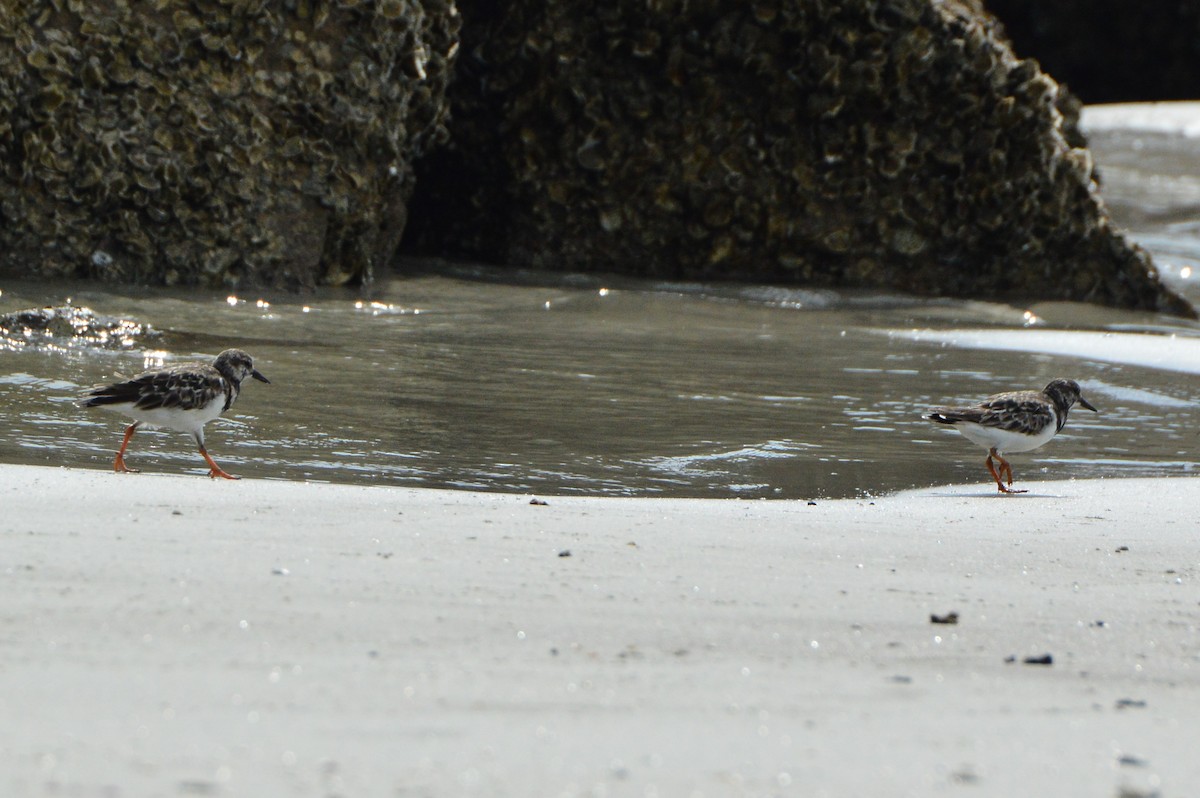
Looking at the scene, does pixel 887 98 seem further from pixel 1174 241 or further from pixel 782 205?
pixel 1174 241

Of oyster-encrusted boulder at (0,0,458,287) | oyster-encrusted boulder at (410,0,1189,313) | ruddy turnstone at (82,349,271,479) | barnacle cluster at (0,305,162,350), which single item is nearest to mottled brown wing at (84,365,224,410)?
ruddy turnstone at (82,349,271,479)

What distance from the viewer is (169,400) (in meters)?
6.23

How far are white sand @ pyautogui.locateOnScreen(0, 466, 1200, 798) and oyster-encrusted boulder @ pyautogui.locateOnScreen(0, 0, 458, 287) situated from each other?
274 inches

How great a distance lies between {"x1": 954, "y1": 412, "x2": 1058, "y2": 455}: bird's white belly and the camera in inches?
274

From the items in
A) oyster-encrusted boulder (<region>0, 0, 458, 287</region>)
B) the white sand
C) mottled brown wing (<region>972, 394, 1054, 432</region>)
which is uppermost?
oyster-encrusted boulder (<region>0, 0, 458, 287</region>)

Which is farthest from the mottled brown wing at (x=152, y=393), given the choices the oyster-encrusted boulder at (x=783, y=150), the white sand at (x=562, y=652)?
the oyster-encrusted boulder at (x=783, y=150)

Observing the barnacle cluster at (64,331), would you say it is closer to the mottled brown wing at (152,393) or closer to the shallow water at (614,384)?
the shallow water at (614,384)

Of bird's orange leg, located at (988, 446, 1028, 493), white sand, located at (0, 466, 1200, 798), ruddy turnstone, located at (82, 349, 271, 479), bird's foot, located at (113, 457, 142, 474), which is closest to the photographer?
white sand, located at (0, 466, 1200, 798)

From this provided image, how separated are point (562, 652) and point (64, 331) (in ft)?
21.2

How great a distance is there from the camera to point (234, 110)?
11.8 m

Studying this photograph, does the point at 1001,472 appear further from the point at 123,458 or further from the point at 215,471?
the point at 123,458

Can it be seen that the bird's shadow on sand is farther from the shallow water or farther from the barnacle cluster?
the barnacle cluster

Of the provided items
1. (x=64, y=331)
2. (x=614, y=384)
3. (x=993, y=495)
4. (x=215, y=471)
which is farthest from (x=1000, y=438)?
(x=64, y=331)

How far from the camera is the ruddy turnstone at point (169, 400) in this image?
245 inches
